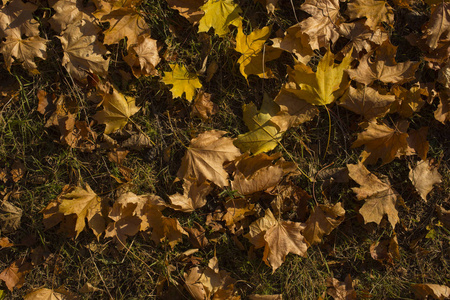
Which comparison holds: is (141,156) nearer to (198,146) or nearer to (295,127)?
(198,146)

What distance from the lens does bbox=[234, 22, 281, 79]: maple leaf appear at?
2129 mm

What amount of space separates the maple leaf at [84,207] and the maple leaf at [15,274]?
42 centimetres

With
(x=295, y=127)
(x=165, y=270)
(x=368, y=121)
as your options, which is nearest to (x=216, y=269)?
(x=165, y=270)

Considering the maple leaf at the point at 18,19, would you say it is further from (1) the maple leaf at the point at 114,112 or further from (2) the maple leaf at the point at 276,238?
(2) the maple leaf at the point at 276,238

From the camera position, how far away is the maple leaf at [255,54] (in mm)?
2129

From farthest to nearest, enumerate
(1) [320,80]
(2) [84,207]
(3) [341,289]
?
(3) [341,289], (2) [84,207], (1) [320,80]

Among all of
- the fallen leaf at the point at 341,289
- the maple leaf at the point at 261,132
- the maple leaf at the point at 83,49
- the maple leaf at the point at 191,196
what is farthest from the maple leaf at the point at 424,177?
the maple leaf at the point at 83,49

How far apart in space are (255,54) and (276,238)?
114cm

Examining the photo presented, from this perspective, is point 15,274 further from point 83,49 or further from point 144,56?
point 144,56

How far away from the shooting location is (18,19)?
82.8 inches

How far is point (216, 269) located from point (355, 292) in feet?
2.97

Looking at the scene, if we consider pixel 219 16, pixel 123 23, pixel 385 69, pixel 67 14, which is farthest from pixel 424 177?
pixel 67 14

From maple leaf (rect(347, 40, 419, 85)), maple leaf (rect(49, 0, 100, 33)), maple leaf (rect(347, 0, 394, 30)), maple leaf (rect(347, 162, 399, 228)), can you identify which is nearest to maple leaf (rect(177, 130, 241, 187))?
maple leaf (rect(347, 162, 399, 228))

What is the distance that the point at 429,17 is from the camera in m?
2.31
